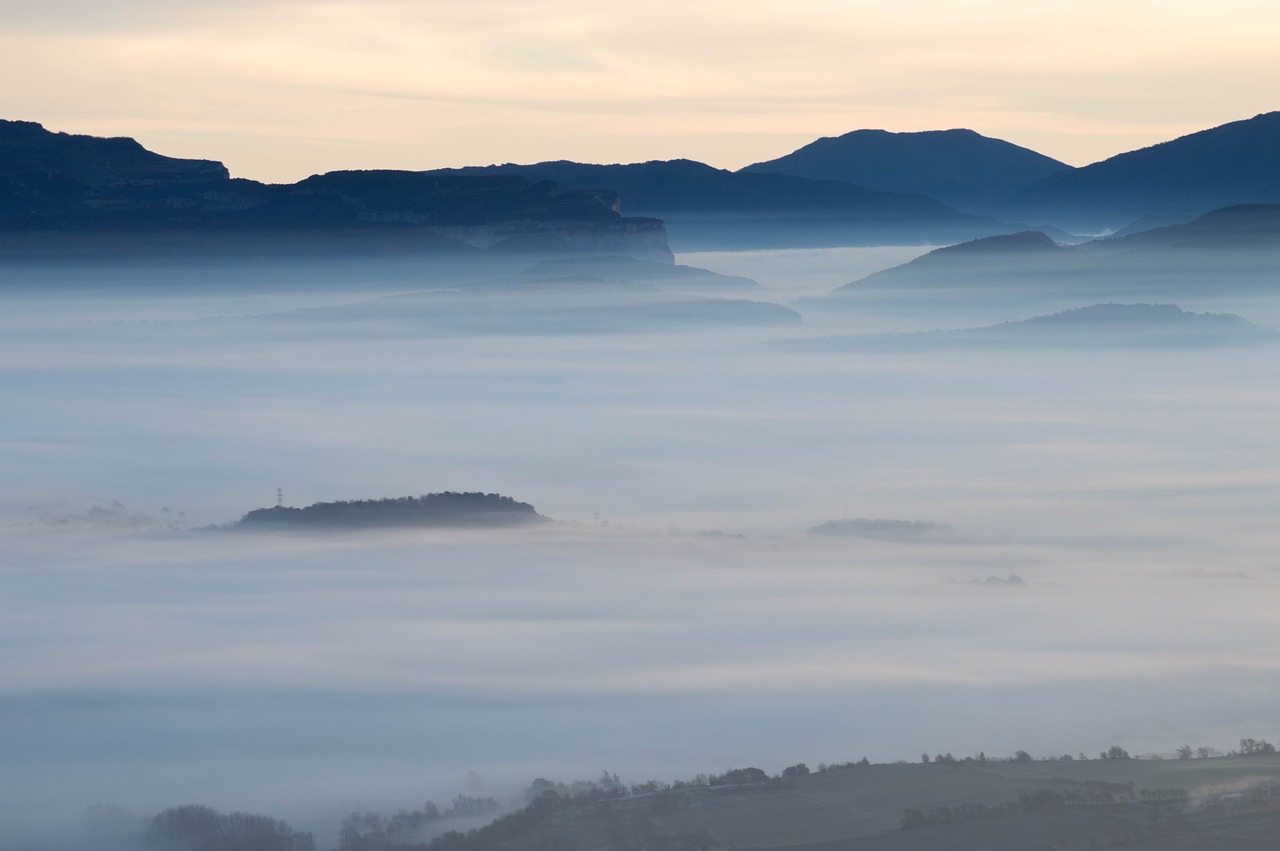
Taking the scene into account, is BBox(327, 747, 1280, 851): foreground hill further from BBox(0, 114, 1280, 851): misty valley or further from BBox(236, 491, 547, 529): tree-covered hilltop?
BBox(236, 491, 547, 529): tree-covered hilltop

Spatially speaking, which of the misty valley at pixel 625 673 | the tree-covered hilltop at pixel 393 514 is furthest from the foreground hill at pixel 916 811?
the tree-covered hilltop at pixel 393 514

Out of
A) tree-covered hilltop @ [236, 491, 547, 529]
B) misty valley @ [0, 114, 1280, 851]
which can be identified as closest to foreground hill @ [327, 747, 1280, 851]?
misty valley @ [0, 114, 1280, 851]

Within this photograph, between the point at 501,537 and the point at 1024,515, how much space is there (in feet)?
208

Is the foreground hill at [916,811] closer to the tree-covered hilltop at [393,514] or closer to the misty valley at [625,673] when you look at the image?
the misty valley at [625,673]

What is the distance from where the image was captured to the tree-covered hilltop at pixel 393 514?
14875 centimetres

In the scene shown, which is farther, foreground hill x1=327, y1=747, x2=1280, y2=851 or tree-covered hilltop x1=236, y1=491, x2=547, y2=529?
tree-covered hilltop x1=236, y1=491, x2=547, y2=529

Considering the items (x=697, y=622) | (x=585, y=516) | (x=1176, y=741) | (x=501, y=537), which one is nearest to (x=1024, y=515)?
(x=585, y=516)

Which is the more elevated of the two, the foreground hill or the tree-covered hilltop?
the foreground hill

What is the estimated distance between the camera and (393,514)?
157625 millimetres

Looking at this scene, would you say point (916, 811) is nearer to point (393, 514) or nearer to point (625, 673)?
point (625, 673)

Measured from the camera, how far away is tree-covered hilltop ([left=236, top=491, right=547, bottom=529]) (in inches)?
5856

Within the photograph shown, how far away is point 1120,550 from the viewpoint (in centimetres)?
15988

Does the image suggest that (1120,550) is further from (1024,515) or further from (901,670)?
(901,670)

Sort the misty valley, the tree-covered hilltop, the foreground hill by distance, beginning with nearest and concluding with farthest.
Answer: the foreground hill → the misty valley → the tree-covered hilltop
